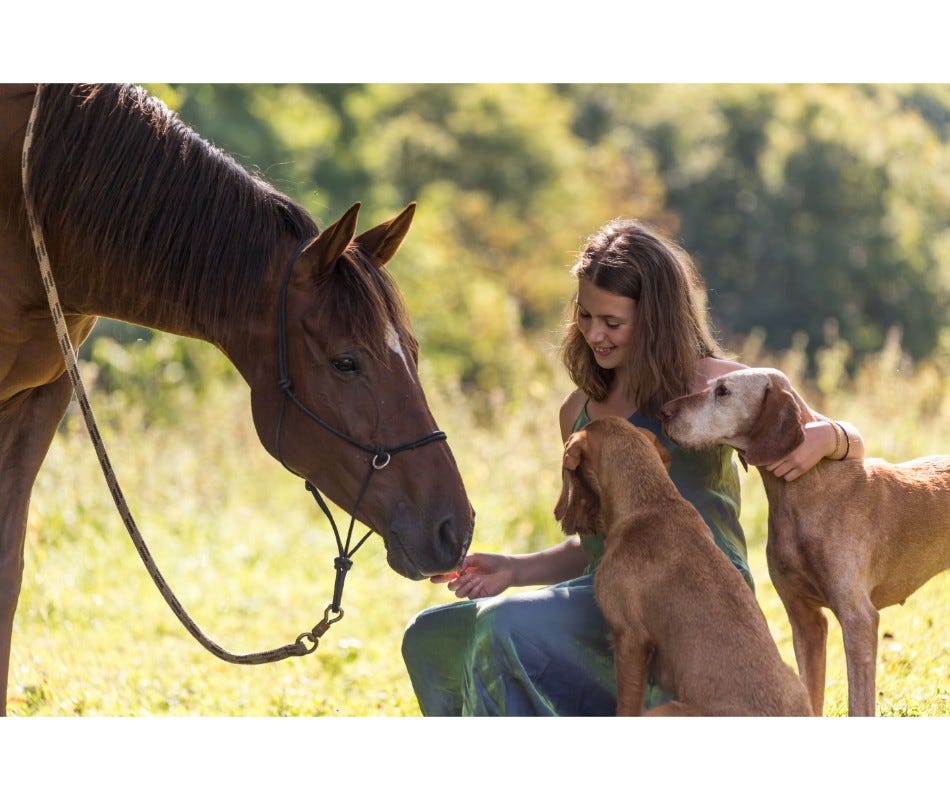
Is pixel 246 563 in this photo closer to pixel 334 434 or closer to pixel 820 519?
pixel 334 434

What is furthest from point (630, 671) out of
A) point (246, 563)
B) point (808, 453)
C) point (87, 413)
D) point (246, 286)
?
point (246, 563)

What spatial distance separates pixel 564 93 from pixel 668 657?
87.2 ft

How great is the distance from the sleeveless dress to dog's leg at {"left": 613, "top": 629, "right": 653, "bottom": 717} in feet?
0.59

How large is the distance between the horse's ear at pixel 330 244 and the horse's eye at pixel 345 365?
261mm

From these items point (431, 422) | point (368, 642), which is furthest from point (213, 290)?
point (368, 642)

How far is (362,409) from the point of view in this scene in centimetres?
327

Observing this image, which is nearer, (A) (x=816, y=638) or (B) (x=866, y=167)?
(A) (x=816, y=638)

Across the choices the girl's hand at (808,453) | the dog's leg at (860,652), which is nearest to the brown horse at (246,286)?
the girl's hand at (808,453)

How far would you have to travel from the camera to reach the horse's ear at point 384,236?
11.2 ft

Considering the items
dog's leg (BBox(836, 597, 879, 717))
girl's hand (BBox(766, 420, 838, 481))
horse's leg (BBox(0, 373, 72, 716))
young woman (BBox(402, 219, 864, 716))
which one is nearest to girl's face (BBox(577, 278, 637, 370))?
young woman (BBox(402, 219, 864, 716))

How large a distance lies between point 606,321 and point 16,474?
2.08 metres

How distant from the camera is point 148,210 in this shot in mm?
3410

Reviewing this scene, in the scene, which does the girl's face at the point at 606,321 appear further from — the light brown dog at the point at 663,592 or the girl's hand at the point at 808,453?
the girl's hand at the point at 808,453
